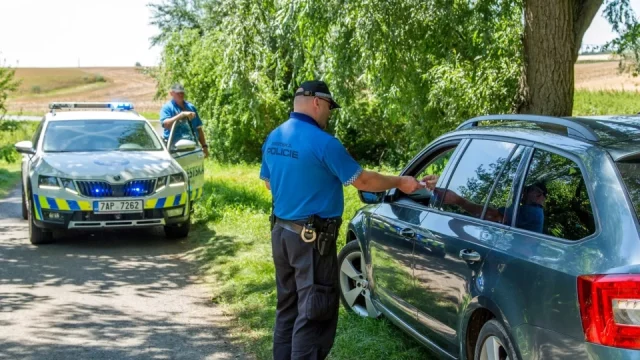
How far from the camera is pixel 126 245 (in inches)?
430

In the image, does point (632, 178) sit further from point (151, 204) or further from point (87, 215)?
point (87, 215)

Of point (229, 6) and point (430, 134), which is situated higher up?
point (229, 6)

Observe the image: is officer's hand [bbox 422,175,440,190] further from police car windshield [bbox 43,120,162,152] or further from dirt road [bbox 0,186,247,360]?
police car windshield [bbox 43,120,162,152]

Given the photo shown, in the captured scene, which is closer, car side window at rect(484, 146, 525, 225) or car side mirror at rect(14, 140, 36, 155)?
car side window at rect(484, 146, 525, 225)

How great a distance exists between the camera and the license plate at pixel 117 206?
10289mm

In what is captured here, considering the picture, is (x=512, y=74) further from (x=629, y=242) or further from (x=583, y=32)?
(x=629, y=242)

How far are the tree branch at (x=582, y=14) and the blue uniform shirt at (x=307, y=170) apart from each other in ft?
16.2

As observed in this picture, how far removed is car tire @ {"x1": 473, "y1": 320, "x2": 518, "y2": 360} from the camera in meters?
4.01

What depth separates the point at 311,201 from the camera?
5.06 meters

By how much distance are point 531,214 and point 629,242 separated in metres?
0.84

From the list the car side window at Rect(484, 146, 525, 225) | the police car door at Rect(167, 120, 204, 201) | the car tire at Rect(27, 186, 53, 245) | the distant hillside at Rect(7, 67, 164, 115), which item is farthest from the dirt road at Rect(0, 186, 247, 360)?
the distant hillside at Rect(7, 67, 164, 115)

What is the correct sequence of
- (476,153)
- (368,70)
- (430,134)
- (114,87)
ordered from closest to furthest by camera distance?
1. (476,153)
2. (368,70)
3. (430,134)
4. (114,87)

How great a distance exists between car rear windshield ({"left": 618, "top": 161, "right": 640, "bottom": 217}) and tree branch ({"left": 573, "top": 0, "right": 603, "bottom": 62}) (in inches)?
223

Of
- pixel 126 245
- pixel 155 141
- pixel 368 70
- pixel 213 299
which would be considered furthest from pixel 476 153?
pixel 155 141
